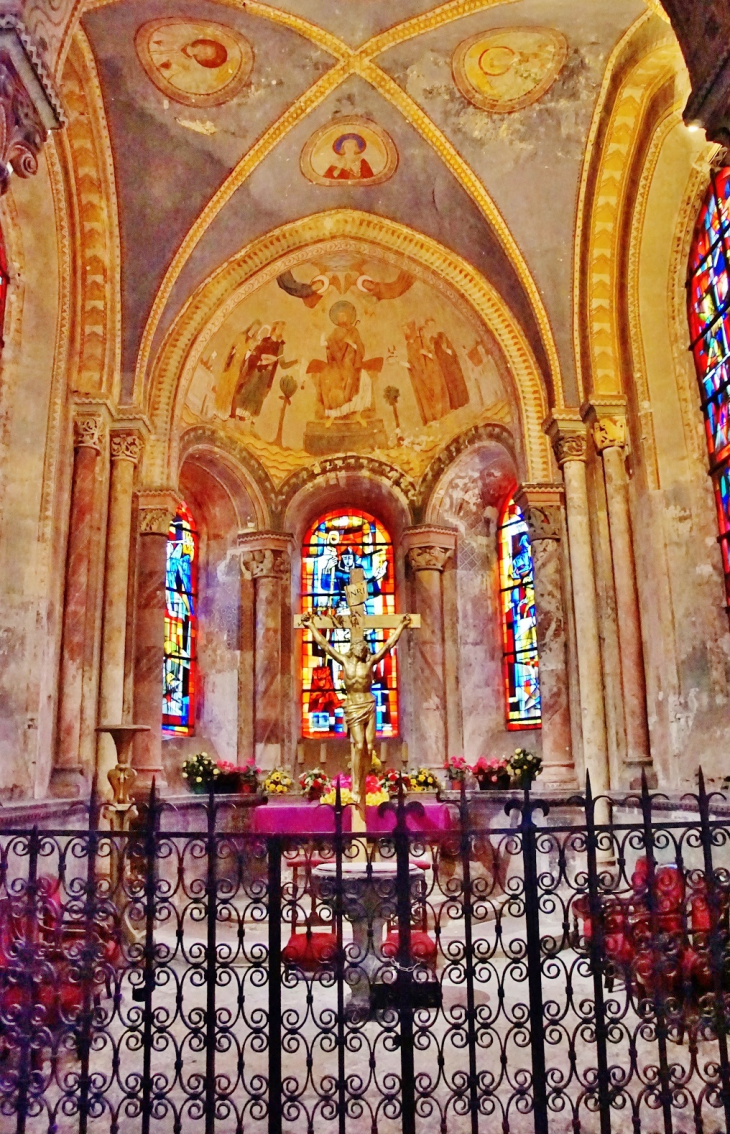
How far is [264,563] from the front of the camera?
49.8 ft

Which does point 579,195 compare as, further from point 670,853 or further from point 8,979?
point 8,979

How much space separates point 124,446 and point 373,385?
5242mm

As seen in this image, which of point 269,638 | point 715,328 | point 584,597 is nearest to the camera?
point 715,328

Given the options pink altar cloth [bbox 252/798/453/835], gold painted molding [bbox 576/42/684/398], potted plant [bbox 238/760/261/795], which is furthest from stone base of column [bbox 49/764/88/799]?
gold painted molding [bbox 576/42/684/398]

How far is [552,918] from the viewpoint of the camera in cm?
1096

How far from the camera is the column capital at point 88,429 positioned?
10805 millimetres

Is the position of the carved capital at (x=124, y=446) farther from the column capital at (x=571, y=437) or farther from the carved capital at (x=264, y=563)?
the column capital at (x=571, y=437)

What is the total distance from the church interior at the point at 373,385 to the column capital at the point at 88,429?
0.15 ft

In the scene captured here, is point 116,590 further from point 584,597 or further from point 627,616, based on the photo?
point 627,616

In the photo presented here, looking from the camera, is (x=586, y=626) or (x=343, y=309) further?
(x=343, y=309)

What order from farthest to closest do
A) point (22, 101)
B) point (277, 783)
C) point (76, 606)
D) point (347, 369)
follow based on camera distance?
point (347, 369)
point (277, 783)
point (76, 606)
point (22, 101)

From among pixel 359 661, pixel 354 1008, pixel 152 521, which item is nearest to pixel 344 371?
pixel 152 521

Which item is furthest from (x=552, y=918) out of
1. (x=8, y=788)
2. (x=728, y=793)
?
(x=8, y=788)

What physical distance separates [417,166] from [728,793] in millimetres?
8868
